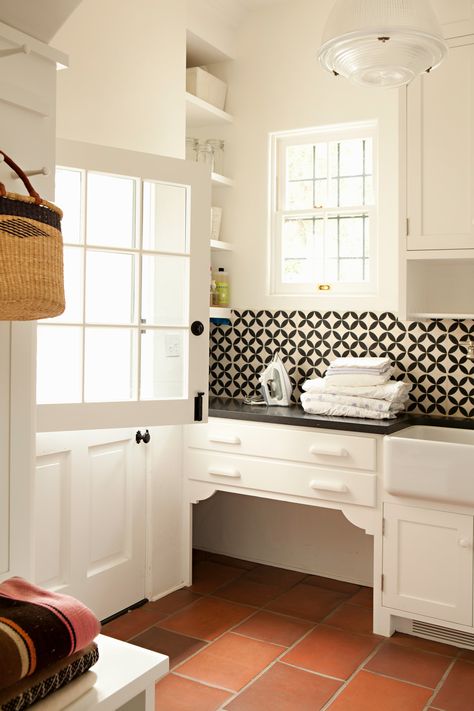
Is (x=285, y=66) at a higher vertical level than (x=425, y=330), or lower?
higher

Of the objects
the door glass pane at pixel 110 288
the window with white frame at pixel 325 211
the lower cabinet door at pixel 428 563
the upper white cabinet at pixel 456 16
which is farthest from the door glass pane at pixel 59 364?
the upper white cabinet at pixel 456 16

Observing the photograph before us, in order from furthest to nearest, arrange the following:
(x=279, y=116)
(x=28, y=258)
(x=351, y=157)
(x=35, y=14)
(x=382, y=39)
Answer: (x=279, y=116), (x=351, y=157), (x=382, y=39), (x=35, y=14), (x=28, y=258)

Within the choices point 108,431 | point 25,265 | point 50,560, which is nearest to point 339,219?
point 108,431

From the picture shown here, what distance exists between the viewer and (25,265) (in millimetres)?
1371

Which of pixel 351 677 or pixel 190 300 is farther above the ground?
pixel 190 300

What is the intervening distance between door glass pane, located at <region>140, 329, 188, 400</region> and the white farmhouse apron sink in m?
0.97

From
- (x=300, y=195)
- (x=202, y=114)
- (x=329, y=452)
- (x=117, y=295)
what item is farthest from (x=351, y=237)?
(x=117, y=295)

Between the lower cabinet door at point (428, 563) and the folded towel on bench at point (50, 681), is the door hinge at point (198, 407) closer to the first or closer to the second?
the lower cabinet door at point (428, 563)

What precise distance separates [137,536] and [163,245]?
1388 mm

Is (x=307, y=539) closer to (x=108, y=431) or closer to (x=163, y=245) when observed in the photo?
(x=108, y=431)

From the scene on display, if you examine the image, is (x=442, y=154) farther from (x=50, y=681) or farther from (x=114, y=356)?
(x=50, y=681)

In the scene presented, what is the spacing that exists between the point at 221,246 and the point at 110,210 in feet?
3.88

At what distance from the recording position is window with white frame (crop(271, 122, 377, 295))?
3982 mm

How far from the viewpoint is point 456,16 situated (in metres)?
3.39
